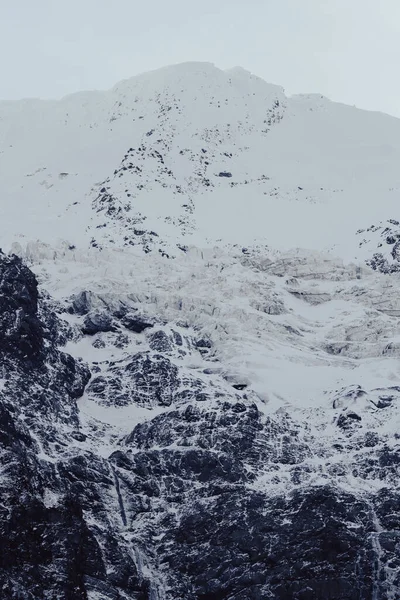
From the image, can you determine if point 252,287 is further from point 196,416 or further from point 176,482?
point 176,482

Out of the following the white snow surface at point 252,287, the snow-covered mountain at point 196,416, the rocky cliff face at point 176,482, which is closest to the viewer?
the rocky cliff face at point 176,482

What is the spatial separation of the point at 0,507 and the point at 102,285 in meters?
58.4

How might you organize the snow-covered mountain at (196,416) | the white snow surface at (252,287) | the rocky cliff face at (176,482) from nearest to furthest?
the rocky cliff face at (176,482), the snow-covered mountain at (196,416), the white snow surface at (252,287)

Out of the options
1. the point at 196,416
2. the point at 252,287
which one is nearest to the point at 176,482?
the point at 196,416

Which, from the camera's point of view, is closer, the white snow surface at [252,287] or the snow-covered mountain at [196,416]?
the snow-covered mountain at [196,416]

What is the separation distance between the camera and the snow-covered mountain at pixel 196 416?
109 metres

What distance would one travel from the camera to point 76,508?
4313 inches

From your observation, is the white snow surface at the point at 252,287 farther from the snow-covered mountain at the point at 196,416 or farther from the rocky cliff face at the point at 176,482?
the rocky cliff face at the point at 176,482

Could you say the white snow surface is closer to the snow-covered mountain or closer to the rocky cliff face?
the snow-covered mountain

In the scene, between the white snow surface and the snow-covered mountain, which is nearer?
the snow-covered mountain

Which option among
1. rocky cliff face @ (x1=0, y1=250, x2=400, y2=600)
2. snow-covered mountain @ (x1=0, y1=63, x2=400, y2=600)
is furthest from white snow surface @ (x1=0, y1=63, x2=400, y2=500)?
rocky cliff face @ (x1=0, y1=250, x2=400, y2=600)

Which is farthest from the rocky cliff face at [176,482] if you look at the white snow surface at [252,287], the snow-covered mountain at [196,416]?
the white snow surface at [252,287]

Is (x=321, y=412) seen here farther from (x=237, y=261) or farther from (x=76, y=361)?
(x=237, y=261)

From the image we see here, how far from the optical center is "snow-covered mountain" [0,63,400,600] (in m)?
109
